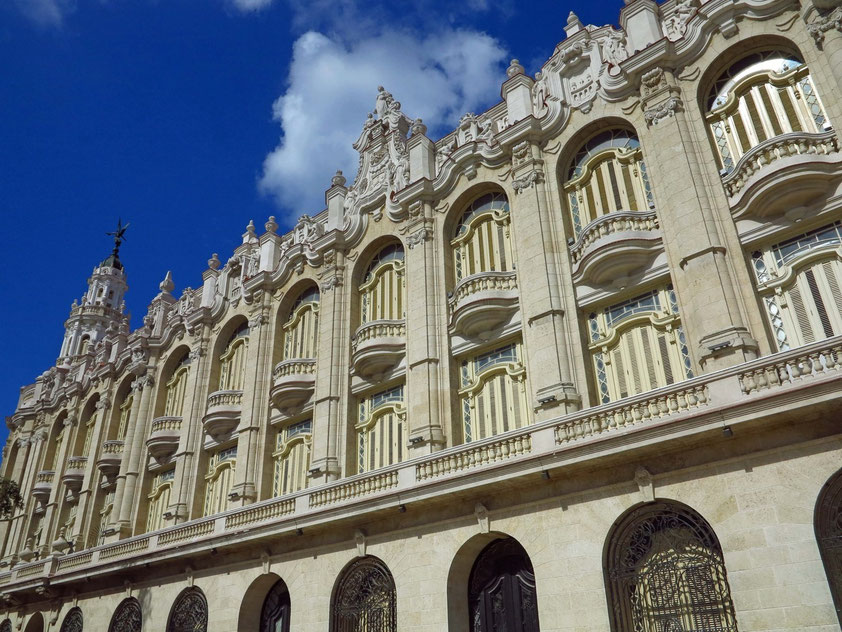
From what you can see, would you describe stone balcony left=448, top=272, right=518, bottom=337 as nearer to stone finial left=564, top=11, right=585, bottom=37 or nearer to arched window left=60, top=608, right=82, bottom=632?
stone finial left=564, top=11, right=585, bottom=37

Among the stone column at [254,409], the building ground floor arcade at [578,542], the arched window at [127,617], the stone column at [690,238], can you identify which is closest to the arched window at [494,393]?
the building ground floor arcade at [578,542]

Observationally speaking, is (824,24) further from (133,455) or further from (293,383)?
(133,455)

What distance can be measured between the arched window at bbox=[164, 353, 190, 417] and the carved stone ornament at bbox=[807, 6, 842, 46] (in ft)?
88.6

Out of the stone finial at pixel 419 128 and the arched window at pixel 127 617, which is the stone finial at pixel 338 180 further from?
the arched window at pixel 127 617

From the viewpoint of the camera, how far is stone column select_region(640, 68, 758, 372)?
14906mm

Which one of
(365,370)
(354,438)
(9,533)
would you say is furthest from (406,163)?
(9,533)

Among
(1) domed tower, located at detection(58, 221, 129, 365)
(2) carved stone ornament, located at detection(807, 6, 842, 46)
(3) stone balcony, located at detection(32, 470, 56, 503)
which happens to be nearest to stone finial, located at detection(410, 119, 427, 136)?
(2) carved stone ornament, located at detection(807, 6, 842, 46)

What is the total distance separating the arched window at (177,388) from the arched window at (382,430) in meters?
12.4

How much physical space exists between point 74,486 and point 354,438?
20.9m

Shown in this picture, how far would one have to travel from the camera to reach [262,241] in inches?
1211

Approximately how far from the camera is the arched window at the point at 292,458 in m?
23.7

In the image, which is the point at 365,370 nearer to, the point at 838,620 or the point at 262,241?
the point at 262,241

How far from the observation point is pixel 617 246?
17406 millimetres

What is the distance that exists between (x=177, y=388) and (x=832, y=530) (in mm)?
27474
